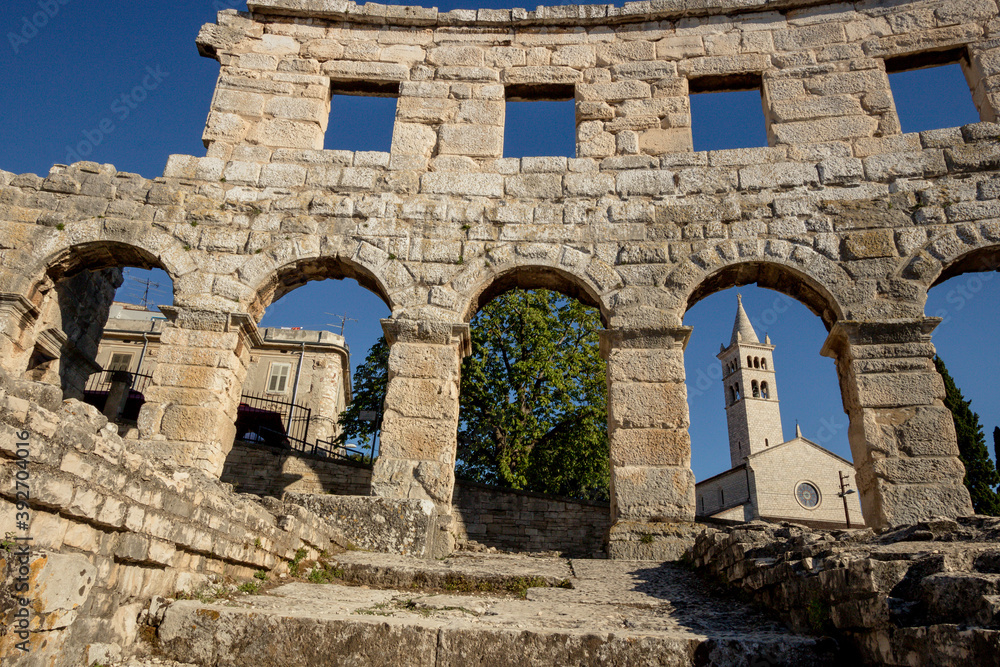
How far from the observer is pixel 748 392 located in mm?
49688

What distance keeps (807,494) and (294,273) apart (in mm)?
37339

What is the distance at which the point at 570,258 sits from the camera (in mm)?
7586

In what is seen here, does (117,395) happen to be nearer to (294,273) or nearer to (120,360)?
(294,273)

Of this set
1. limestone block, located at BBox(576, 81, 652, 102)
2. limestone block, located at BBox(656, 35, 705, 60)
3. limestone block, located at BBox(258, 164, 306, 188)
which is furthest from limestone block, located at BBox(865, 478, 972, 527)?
limestone block, located at BBox(258, 164, 306, 188)

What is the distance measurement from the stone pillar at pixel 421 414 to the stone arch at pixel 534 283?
517 mm

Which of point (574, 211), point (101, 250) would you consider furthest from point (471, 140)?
point (101, 250)

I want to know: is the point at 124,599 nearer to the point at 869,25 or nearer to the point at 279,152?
the point at 279,152

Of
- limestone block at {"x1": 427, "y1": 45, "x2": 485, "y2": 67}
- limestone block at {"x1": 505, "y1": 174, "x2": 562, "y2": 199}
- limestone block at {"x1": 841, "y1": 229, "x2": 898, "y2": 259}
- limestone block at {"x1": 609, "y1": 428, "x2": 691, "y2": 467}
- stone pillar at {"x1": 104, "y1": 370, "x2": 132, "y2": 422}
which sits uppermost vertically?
limestone block at {"x1": 427, "y1": 45, "x2": 485, "y2": 67}

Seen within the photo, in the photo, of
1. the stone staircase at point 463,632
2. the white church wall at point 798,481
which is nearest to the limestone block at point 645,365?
the stone staircase at point 463,632

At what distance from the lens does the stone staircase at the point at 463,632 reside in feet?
8.96

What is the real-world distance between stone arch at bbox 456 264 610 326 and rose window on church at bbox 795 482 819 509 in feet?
114

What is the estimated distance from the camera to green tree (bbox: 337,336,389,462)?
55.2ft

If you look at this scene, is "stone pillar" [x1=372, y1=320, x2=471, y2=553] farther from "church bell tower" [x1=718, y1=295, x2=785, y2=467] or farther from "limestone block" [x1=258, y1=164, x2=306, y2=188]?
"church bell tower" [x1=718, y1=295, x2=785, y2=467]

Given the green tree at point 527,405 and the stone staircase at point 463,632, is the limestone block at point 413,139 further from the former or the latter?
the green tree at point 527,405
